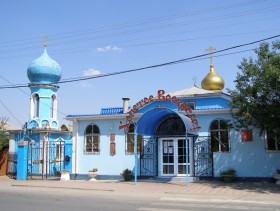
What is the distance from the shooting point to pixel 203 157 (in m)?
18.9

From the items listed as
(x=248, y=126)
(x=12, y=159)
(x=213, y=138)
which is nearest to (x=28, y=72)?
(x=12, y=159)

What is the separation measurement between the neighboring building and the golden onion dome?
215cm

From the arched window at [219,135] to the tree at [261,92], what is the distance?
2331 mm

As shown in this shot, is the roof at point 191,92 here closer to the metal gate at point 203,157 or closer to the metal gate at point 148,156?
the metal gate at point 203,157

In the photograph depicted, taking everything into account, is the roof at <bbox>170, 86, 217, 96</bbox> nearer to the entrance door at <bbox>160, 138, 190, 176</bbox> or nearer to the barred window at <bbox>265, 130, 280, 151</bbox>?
the entrance door at <bbox>160, 138, 190, 176</bbox>

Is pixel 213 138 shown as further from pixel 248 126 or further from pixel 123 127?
pixel 123 127

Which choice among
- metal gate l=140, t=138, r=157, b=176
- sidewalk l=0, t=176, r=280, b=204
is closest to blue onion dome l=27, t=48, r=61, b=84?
metal gate l=140, t=138, r=157, b=176

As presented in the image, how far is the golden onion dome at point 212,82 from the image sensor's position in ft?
76.1

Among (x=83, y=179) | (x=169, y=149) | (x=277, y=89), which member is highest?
(x=277, y=89)

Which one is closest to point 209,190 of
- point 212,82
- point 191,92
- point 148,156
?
point 148,156

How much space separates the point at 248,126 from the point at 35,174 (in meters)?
13.6

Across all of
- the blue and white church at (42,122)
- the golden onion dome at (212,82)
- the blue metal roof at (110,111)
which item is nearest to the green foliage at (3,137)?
the blue and white church at (42,122)

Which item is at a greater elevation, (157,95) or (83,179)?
(157,95)

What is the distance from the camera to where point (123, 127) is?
19.8 meters
